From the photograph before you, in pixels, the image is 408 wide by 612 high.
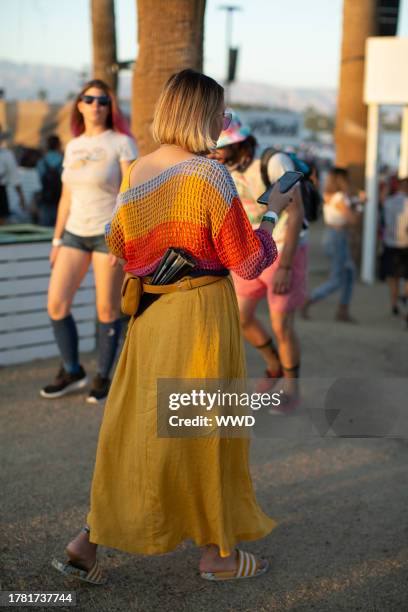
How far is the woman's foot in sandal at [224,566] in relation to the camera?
3172mm

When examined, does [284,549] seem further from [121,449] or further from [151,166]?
[151,166]

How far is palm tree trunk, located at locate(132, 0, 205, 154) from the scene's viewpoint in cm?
614

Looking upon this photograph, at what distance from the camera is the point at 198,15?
6.20 meters

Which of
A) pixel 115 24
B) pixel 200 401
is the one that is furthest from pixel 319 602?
pixel 115 24

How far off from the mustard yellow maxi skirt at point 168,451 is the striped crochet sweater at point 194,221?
0.14 meters

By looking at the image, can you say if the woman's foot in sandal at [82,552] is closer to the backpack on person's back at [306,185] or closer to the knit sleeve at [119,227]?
the knit sleeve at [119,227]

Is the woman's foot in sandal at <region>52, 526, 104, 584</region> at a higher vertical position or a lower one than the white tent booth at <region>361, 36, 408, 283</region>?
lower

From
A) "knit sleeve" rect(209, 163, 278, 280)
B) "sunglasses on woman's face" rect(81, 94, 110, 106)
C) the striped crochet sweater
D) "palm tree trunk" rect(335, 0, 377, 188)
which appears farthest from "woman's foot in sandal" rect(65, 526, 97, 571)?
"palm tree trunk" rect(335, 0, 377, 188)

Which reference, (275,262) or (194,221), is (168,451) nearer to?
(194,221)

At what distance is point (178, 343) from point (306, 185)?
2.37m

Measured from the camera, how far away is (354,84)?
12891 mm

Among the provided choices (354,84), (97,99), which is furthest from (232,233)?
(354,84)

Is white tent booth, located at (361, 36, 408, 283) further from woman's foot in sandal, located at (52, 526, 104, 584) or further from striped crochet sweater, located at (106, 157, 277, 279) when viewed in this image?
woman's foot in sandal, located at (52, 526, 104, 584)

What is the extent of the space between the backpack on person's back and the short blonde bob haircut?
6.46 ft
